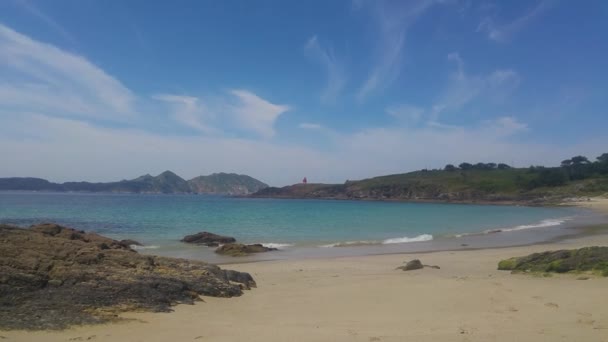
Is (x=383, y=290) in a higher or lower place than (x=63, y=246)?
lower

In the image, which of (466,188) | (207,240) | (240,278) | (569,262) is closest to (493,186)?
(466,188)

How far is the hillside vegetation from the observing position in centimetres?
12618

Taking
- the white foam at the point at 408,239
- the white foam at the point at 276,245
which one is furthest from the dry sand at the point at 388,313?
the white foam at the point at 408,239

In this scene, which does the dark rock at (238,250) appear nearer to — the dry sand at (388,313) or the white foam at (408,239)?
the dry sand at (388,313)

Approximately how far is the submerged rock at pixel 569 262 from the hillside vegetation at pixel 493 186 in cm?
11630

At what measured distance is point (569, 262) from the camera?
1451 centimetres

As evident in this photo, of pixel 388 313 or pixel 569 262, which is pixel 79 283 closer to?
pixel 388 313

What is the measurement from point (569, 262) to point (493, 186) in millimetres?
145109

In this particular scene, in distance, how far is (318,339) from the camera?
296 inches

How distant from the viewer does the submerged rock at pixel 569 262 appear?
1399 cm

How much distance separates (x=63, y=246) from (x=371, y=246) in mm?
21342

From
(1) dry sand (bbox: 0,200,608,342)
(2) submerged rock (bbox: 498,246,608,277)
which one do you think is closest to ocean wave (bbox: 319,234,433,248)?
(1) dry sand (bbox: 0,200,608,342)

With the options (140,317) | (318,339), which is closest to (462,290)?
(318,339)

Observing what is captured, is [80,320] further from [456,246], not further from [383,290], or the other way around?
[456,246]
